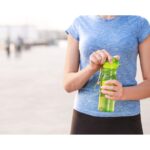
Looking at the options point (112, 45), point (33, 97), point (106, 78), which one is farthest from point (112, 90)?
point (33, 97)

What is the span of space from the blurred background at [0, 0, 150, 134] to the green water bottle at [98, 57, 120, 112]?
17cm

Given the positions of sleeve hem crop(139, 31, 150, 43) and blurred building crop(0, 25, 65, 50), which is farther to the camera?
blurred building crop(0, 25, 65, 50)

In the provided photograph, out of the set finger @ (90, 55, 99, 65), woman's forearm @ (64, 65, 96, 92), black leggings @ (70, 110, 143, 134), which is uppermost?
finger @ (90, 55, 99, 65)

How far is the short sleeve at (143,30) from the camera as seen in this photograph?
0.84 m

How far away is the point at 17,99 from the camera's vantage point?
1088 millimetres

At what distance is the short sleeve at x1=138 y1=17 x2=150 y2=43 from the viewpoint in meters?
0.84

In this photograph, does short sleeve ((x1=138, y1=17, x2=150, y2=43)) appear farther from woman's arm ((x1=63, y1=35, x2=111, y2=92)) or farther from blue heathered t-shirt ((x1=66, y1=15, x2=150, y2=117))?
woman's arm ((x1=63, y1=35, x2=111, y2=92))

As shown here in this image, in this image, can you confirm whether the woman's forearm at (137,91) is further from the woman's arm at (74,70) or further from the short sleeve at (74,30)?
the short sleeve at (74,30)

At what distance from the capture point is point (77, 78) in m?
0.87

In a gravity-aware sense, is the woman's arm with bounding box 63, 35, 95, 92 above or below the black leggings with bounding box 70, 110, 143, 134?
above

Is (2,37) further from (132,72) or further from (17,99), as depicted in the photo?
(132,72)

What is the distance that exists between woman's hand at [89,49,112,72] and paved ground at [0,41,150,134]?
0.22 metres

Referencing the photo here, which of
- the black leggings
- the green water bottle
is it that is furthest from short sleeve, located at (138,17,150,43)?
the black leggings

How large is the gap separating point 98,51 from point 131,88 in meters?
0.16
